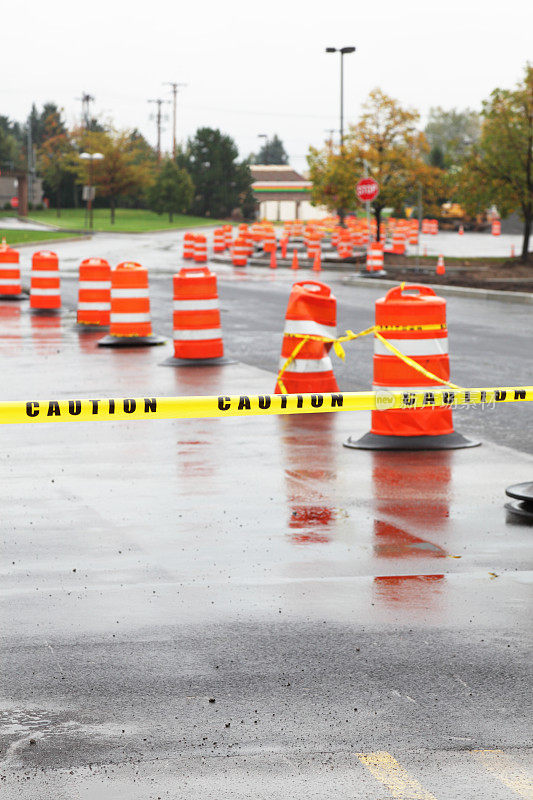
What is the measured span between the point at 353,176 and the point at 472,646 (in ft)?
133

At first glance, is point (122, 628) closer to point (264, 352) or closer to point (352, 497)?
point (352, 497)

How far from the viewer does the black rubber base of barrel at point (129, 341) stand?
696 inches

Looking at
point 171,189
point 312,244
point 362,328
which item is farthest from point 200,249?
point 171,189

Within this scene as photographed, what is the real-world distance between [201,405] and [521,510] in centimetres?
230

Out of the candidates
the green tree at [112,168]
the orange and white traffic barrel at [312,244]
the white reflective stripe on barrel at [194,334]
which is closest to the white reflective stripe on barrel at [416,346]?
the white reflective stripe on barrel at [194,334]

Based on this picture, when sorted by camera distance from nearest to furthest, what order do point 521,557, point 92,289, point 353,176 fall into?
point 521,557 < point 92,289 < point 353,176

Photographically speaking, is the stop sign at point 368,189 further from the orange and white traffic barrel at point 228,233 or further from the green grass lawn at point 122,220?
the green grass lawn at point 122,220

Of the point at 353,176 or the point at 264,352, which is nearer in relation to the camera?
the point at 264,352

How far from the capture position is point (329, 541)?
A: 7.39 metres

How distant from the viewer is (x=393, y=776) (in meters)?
4.29

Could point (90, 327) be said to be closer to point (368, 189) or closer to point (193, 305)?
point (193, 305)

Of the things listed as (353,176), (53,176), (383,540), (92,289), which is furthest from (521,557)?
(53,176)

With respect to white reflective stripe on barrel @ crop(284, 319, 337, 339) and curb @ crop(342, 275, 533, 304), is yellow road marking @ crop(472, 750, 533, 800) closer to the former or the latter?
white reflective stripe on barrel @ crop(284, 319, 337, 339)

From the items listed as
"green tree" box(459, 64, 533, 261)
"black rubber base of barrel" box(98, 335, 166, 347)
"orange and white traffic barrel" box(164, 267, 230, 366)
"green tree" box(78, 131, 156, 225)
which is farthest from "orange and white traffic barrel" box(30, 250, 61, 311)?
"green tree" box(78, 131, 156, 225)
